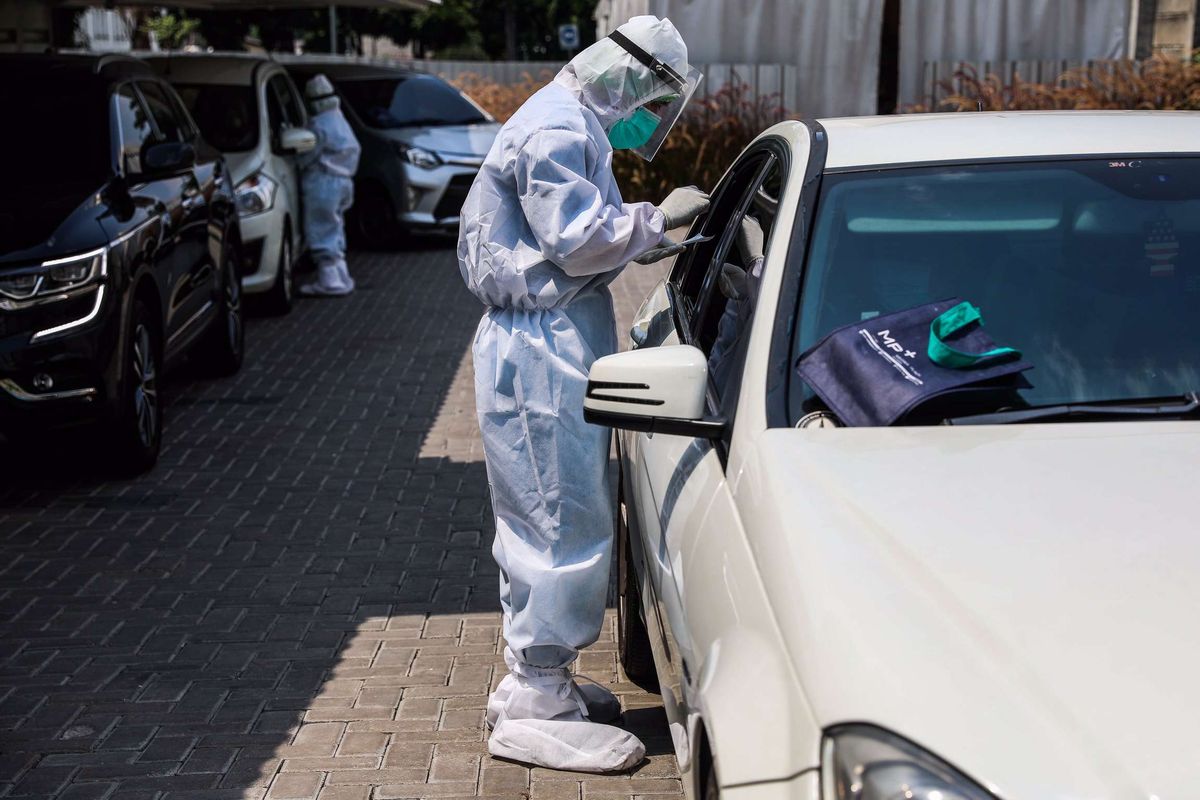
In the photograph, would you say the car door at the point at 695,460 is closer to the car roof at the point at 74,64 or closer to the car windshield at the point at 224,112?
the car roof at the point at 74,64

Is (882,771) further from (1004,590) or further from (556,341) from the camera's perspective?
(556,341)

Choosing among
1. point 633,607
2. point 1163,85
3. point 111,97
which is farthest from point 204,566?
point 1163,85

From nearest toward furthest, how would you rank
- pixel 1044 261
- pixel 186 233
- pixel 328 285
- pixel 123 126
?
1. pixel 1044 261
2. pixel 123 126
3. pixel 186 233
4. pixel 328 285

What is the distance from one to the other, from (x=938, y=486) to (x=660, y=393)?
0.63m

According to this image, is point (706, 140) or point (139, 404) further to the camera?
point (706, 140)

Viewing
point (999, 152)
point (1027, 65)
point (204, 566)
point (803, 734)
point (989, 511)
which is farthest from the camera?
point (1027, 65)

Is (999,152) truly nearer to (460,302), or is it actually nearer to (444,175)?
(460,302)

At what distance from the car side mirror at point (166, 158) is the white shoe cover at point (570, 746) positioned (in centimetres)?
438

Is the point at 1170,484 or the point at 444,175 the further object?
the point at 444,175

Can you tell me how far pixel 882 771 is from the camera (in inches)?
79.1

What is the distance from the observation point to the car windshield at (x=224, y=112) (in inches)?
476

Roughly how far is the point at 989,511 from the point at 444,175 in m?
13.4

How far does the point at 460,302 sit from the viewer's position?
41.8ft

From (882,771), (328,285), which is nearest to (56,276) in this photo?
(882,771)
